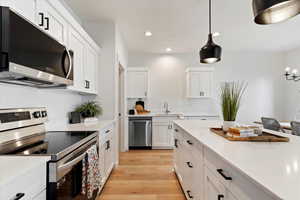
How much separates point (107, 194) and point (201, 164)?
1503 millimetres

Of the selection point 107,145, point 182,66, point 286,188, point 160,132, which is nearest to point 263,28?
point 182,66

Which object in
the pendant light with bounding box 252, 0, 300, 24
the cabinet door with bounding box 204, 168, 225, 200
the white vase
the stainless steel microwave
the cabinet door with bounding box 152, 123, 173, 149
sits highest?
the pendant light with bounding box 252, 0, 300, 24

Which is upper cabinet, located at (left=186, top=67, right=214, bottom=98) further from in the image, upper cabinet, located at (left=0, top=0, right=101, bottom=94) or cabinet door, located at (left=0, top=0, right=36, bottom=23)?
cabinet door, located at (left=0, top=0, right=36, bottom=23)

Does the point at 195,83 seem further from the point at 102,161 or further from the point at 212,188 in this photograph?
the point at 212,188

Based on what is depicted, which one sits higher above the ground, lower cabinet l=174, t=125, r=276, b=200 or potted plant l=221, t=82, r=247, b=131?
potted plant l=221, t=82, r=247, b=131

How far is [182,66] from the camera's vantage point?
555cm

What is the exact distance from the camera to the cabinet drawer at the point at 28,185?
2.52 ft

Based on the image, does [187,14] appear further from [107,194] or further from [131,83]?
[107,194]

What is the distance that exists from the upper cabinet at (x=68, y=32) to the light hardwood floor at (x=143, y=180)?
1.45 m

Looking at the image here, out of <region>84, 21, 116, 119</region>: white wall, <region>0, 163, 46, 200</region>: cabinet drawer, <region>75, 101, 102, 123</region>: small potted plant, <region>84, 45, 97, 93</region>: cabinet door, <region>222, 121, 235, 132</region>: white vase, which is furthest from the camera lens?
<region>84, 21, 116, 119</region>: white wall

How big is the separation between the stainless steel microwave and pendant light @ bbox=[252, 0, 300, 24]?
144cm

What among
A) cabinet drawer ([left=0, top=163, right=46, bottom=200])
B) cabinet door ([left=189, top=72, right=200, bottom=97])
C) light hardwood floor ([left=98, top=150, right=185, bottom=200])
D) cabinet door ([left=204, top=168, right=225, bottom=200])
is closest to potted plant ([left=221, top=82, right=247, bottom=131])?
cabinet door ([left=204, top=168, right=225, bottom=200])

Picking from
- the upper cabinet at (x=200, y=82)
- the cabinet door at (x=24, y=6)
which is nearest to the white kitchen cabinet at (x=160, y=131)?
the upper cabinet at (x=200, y=82)

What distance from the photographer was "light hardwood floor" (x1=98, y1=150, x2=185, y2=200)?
2.43 metres
